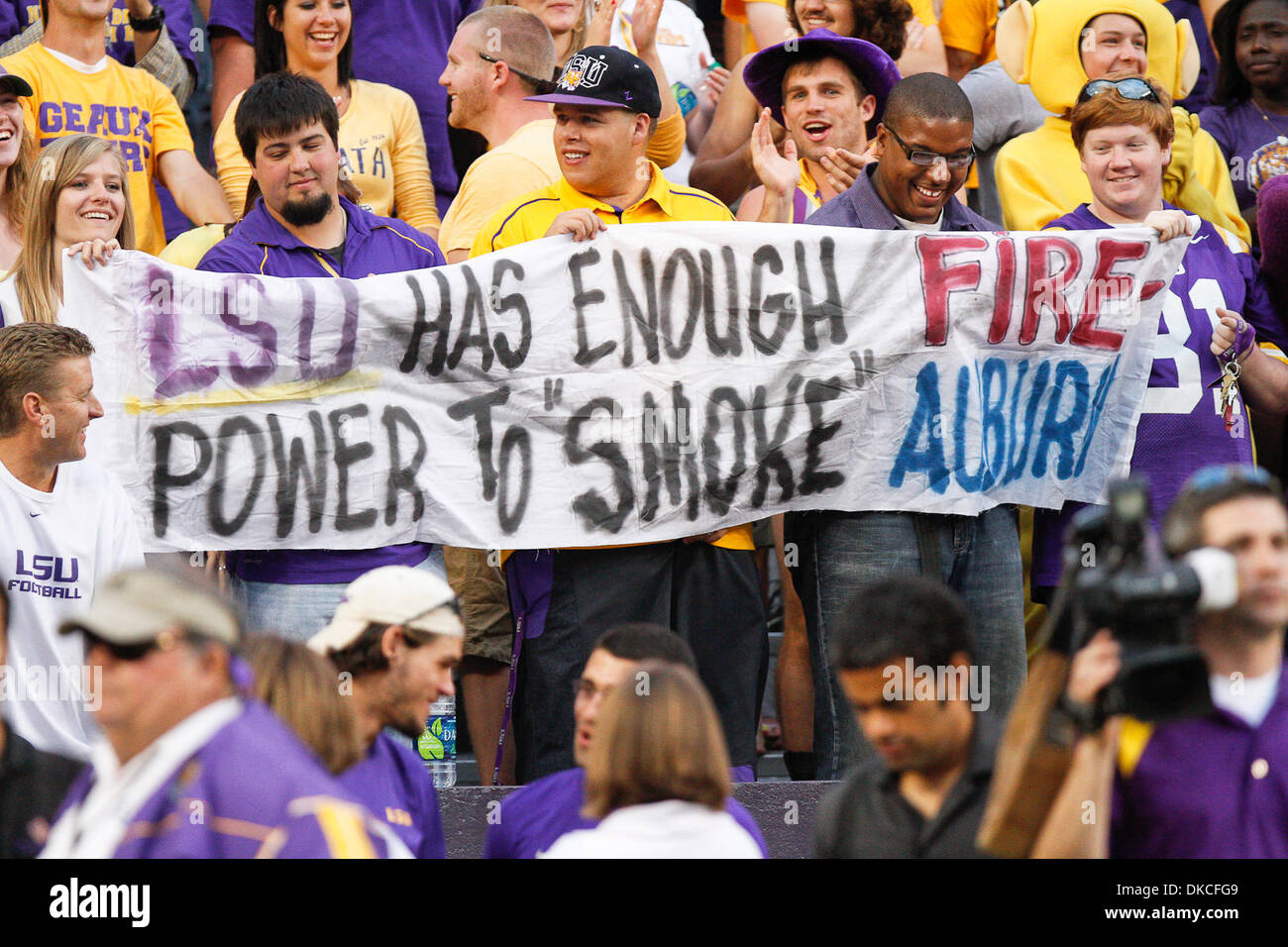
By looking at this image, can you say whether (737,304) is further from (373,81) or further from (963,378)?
(373,81)

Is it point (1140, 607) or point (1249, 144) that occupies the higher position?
point (1249, 144)

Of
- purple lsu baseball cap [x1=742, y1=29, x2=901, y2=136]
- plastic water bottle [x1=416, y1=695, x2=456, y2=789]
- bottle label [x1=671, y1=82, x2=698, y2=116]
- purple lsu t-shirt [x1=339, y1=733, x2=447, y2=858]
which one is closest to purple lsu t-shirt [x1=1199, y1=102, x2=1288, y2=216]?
purple lsu baseball cap [x1=742, y1=29, x2=901, y2=136]

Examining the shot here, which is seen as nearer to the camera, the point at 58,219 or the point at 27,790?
the point at 27,790

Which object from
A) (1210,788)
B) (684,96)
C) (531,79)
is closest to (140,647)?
(1210,788)

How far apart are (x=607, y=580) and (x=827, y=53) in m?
2.12

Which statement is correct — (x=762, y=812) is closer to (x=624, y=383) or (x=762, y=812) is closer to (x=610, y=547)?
(x=610, y=547)

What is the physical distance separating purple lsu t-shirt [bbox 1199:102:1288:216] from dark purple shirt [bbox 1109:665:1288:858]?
487cm

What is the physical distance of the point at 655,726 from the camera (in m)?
3.46

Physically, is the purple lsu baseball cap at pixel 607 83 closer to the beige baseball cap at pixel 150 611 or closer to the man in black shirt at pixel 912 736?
the man in black shirt at pixel 912 736

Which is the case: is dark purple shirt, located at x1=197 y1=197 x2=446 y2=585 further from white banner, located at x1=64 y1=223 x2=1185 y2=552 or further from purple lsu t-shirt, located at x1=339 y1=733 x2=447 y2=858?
purple lsu t-shirt, located at x1=339 y1=733 x2=447 y2=858

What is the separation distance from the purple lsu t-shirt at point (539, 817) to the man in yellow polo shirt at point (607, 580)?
1182 mm

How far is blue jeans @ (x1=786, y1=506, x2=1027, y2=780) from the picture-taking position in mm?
5504

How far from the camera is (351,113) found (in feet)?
23.3

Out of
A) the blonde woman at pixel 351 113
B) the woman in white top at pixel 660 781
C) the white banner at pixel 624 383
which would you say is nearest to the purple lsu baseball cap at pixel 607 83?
the white banner at pixel 624 383
